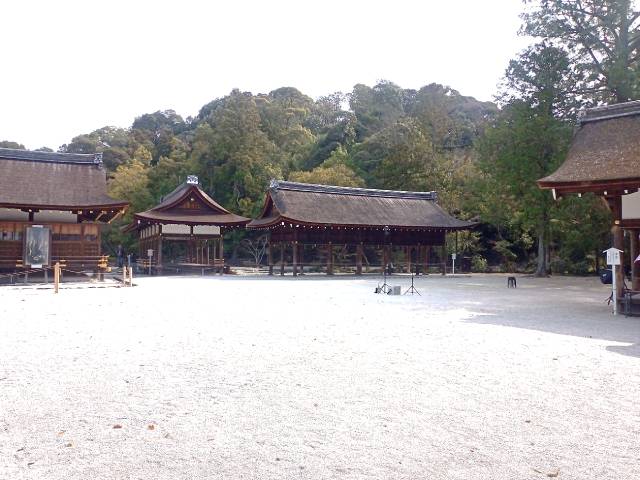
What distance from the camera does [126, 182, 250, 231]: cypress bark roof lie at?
31906 millimetres

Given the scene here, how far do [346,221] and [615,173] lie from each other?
1925 centimetres

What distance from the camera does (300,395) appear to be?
5.47 m

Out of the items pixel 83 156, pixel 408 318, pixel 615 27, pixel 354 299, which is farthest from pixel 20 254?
pixel 615 27

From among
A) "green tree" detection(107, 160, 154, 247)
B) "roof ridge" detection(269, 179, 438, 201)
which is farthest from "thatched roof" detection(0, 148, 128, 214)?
"green tree" detection(107, 160, 154, 247)

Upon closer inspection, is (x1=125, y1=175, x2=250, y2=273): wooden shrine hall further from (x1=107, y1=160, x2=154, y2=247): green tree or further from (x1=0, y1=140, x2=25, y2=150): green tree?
(x1=0, y1=140, x2=25, y2=150): green tree

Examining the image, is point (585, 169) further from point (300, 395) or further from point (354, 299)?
point (300, 395)

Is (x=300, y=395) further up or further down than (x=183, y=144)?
further down

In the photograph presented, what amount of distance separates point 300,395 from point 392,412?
1.02 m

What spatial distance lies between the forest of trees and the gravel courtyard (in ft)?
67.6

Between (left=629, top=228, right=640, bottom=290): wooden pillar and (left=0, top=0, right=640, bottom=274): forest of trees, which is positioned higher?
(left=0, top=0, right=640, bottom=274): forest of trees

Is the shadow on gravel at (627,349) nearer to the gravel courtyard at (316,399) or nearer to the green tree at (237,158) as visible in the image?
the gravel courtyard at (316,399)

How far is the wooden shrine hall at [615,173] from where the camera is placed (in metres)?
13.5

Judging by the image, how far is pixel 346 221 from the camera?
31.9m

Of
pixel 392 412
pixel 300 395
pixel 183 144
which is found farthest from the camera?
pixel 183 144
